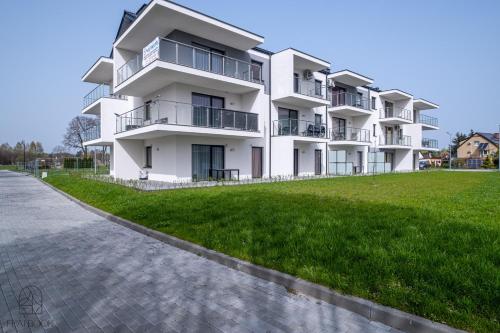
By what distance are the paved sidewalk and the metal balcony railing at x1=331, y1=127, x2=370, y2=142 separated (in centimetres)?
2493

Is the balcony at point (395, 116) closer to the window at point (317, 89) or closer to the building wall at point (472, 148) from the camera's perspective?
the window at point (317, 89)

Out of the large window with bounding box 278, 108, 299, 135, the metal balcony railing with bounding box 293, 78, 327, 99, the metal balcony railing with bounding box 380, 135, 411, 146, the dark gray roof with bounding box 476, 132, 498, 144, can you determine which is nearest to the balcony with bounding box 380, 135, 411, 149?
the metal balcony railing with bounding box 380, 135, 411, 146

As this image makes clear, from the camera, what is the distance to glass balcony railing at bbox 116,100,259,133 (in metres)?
16.0

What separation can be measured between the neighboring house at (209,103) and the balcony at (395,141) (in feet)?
23.3

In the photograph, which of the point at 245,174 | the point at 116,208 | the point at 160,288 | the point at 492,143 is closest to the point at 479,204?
the point at 160,288

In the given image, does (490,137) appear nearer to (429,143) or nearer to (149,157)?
(429,143)

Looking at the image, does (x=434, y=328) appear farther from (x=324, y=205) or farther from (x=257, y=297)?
(x=324, y=205)

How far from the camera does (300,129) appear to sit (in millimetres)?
23125

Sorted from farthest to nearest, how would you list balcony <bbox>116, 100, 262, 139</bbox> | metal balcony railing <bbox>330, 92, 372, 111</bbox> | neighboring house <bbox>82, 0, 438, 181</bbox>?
metal balcony railing <bbox>330, 92, 372, 111</bbox>, neighboring house <bbox>82, 0, 438, 181</bbox>, balcony <bbox>116, 100, 262, 139</bbox>

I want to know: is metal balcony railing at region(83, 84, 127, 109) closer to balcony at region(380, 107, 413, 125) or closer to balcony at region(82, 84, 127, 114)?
balcony at region(82, 84, 127, 114)

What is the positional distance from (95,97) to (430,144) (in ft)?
140

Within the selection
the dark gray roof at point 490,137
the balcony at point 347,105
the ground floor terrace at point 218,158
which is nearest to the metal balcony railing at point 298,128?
the ground floor terrace at point 218,158

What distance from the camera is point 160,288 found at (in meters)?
3.90

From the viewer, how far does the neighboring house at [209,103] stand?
1574 cm
